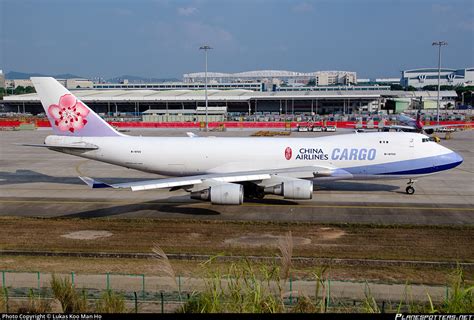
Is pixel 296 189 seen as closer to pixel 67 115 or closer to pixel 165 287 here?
pixel 165 287

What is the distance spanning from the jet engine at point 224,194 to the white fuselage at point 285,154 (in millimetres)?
5031

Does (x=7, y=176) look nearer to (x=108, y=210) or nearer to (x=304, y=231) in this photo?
(x=108, y=210)

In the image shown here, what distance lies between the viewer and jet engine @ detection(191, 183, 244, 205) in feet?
94.8

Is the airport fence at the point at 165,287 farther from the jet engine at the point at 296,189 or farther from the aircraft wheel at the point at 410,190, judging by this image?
the aircraft wheel at the point at 410,190

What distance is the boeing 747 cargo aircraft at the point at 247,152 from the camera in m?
33.5

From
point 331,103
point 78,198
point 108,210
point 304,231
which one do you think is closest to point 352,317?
point 304,231

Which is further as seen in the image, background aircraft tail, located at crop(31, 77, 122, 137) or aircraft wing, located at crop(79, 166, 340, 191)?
background aircraft tail, located at crop(31, 77, 122, 137)

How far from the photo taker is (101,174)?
4506 centimetres

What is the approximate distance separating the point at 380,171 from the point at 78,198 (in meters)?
21.6

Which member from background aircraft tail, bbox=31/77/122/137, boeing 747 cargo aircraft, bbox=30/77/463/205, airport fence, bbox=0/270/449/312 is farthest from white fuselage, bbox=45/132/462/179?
airport fence, bbox=0/270/449/312

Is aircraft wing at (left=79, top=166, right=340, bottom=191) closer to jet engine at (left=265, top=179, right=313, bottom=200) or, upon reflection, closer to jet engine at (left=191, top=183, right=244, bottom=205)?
jet engine at (left=191, top=183, right=244, bottom=205)

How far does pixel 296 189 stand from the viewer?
30172 mm

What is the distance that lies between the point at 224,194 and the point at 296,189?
4.64m

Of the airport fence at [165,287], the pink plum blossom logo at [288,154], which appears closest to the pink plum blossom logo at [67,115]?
the pink plum blossom logo at [288,154]
